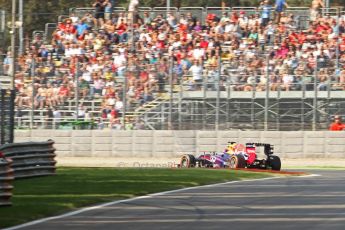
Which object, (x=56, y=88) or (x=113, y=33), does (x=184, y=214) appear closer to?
(x=56, y=88)

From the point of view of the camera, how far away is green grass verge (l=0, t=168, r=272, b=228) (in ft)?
47.0

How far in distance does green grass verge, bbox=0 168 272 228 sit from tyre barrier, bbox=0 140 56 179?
0.24 metres

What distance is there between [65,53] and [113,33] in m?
1.87

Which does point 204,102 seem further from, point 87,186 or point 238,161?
point 87,186

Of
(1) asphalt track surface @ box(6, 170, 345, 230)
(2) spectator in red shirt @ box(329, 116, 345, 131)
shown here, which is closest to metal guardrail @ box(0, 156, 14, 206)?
(1) asphalt track surface @ box(6, 170, 345, 230)

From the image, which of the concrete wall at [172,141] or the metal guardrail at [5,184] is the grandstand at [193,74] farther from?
the metal guardrail at [5,184]

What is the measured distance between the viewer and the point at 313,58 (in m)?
31.5

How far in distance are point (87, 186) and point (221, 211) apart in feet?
14.1

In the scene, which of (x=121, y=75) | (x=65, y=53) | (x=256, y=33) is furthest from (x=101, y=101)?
(x=256, y=33)

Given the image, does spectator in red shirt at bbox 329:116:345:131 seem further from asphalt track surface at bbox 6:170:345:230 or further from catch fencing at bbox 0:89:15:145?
catch fencing at bbox 0:89:15:145

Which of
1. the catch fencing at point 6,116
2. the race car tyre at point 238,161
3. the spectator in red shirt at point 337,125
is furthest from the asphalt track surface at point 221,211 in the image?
the spectator in red shirt at point 337,125

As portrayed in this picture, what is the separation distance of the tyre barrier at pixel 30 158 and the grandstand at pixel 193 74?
10825 millimetres

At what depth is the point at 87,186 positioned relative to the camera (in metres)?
18.4

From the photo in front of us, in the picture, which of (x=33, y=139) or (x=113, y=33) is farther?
(x=113, y=33)
